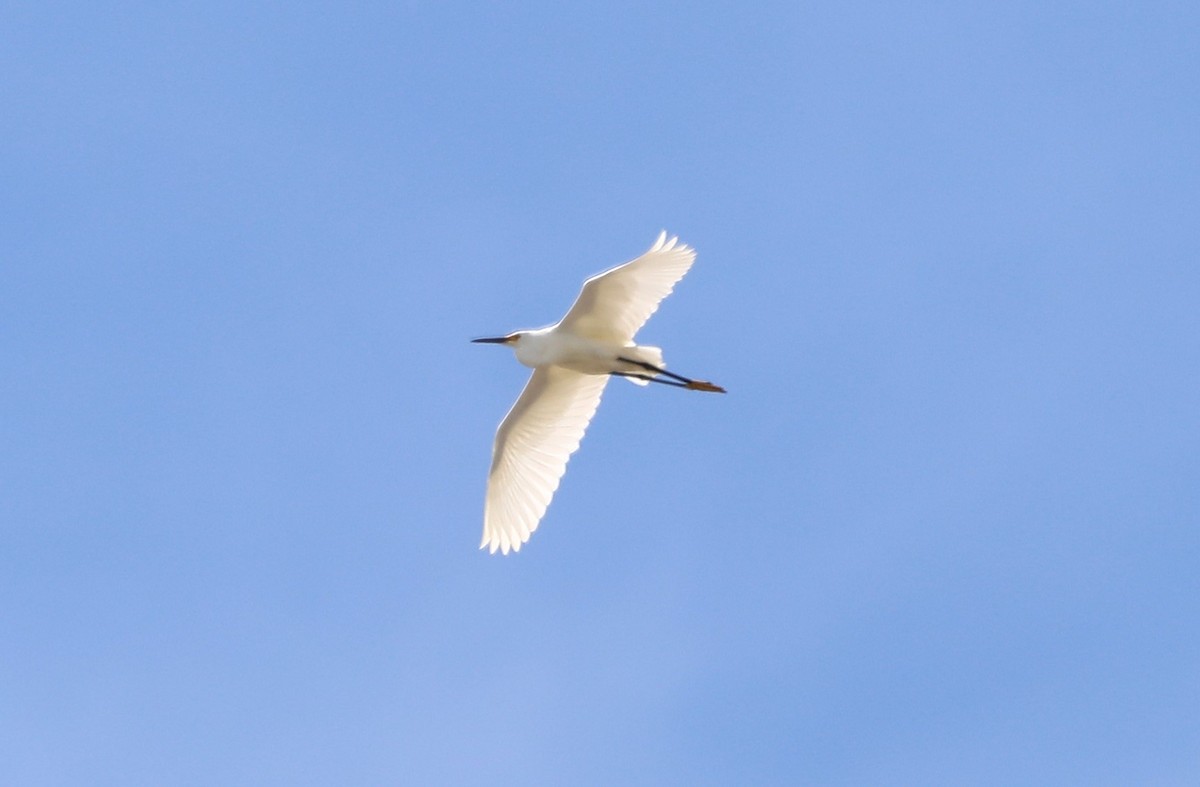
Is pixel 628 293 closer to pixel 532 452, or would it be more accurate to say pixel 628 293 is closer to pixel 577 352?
pixel 577 352

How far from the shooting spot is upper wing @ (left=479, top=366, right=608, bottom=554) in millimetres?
18359

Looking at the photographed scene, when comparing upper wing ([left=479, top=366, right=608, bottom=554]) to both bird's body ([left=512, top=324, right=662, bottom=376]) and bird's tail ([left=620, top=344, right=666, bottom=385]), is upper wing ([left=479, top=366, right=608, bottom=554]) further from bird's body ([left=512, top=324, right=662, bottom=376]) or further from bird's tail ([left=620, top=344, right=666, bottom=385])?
bird's tail ([left=620, top=344, right=666, bottom=385])

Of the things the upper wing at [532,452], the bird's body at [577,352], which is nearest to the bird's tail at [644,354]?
the bird's body at [577,352]

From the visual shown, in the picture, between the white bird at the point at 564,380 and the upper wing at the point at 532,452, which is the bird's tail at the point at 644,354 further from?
the upper wing at the point at 532,452

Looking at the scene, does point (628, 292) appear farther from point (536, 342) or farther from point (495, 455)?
point (495, 455)

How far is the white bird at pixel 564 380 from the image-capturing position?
17.2 metres

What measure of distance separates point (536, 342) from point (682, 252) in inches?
64.8

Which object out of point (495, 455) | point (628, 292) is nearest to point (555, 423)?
point (495, 455)

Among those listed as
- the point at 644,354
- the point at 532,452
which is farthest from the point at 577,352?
the point at 532,452

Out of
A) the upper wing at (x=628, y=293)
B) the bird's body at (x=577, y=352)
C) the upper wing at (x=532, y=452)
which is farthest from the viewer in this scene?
the upper wing at (x=532, y=452)

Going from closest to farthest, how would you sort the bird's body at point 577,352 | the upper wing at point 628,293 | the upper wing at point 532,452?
1. the upper wing at point 628,293
2. the bird's body at point 577,352
3. the upper wing at point 532,452

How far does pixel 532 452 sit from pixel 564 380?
0.79 meters

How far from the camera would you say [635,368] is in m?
17.8

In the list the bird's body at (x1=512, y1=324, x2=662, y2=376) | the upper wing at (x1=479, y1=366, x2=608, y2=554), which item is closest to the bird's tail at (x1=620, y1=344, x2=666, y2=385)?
the bird's body at (x1=512, y1=324, x2=662, y2=376)
